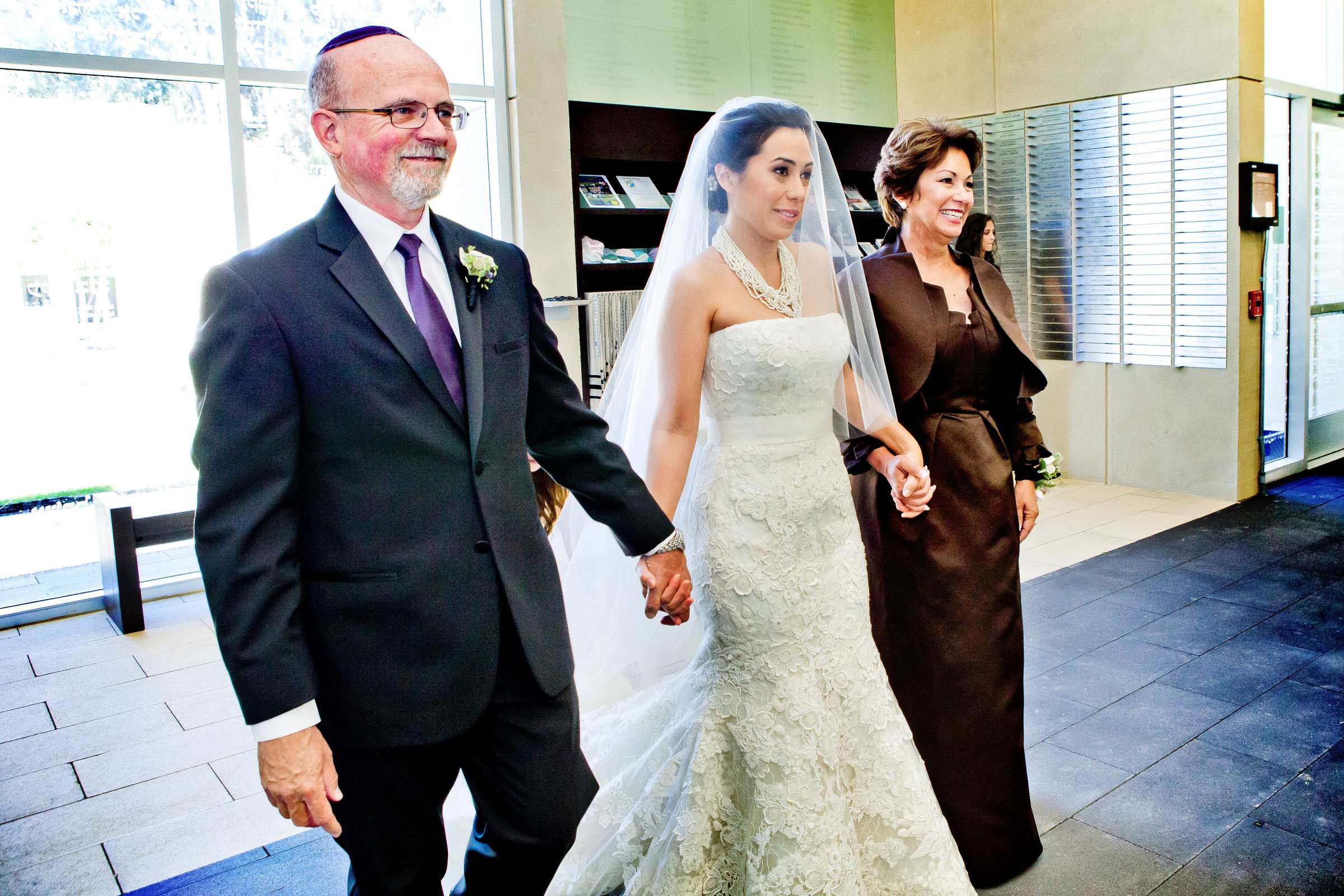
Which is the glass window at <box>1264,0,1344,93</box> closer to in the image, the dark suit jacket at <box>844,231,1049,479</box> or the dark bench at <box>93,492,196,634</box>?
the dark suit jacket at <box>844,231,1049,479</box>

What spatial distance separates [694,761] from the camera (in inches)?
93.9

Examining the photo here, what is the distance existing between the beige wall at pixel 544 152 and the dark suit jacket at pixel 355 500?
464 cm

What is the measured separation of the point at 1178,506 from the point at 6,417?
690 cm

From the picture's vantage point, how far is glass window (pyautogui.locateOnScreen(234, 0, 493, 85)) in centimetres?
573

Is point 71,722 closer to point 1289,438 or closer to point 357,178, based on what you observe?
point 357,178

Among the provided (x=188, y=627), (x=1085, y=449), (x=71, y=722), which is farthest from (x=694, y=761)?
(x=1085, y=449)

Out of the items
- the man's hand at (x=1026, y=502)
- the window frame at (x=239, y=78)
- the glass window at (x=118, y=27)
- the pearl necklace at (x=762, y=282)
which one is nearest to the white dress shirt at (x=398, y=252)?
the pearl necklace at (x=762, y=282)

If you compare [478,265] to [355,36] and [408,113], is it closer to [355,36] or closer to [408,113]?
[408,113]

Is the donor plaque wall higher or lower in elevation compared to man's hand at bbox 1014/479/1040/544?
higher

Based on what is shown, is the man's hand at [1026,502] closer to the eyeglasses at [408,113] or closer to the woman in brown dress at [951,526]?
the woman in brown dress at [951,526]

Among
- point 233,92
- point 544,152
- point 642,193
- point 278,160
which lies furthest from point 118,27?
point 642,193

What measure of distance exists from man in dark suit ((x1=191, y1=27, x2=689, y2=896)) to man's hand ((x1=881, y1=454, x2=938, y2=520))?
115 centimetres

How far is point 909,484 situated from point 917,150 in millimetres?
873

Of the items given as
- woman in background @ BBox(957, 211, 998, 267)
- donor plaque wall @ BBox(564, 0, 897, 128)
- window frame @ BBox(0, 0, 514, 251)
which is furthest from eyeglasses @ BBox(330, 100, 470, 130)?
woman in background @ BBox(957, 211, 998, 267)
